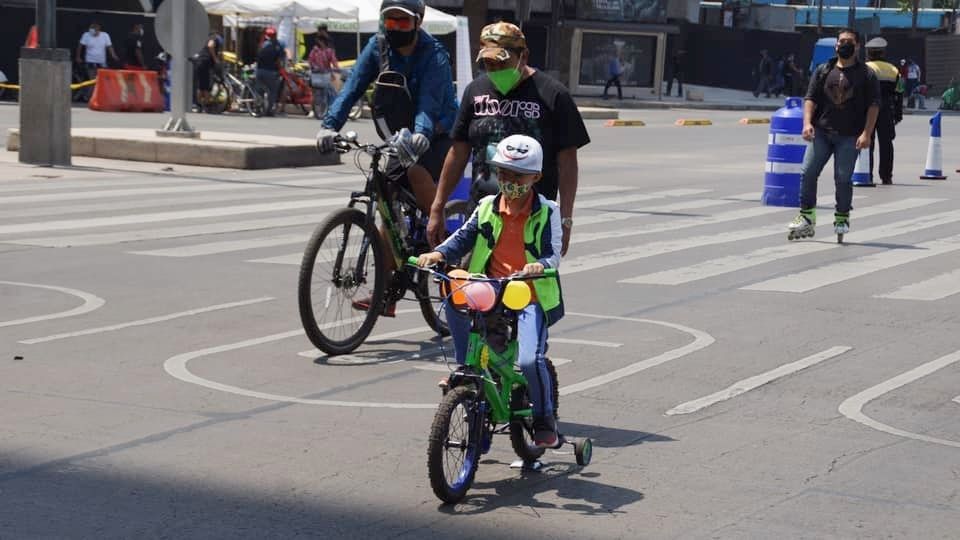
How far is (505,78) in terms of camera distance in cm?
741

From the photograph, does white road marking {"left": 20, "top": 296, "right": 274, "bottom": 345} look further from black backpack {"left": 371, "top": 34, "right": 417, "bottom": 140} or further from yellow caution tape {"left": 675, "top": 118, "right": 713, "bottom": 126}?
yellow caution tape {"left": 675, "top": 118, "right": 713, "bottom": 126}

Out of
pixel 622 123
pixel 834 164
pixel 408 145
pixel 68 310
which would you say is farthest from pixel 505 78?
pixel 622 123

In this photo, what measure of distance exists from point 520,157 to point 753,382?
2567 mm

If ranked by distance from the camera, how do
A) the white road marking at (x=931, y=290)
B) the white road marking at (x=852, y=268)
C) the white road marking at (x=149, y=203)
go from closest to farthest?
the white road marking at (x=931, y=290) < the white road marking at (x=852, y=268) < the white road marking at (x=149, y=203)

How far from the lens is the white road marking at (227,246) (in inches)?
498

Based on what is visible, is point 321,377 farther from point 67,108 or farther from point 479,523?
point 67,108

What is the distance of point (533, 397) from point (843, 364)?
10.4 feet

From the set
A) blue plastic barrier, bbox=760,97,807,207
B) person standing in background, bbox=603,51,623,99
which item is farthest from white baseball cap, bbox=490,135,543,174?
person standing in background, bbox=603,51,623,99

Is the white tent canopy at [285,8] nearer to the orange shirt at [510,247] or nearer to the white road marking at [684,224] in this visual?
the white road marking at [684,224]

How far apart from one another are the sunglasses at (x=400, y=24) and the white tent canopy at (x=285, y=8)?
25.4 meters

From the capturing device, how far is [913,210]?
18562mm

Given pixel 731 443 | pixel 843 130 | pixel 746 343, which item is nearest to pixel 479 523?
pixel 731 443

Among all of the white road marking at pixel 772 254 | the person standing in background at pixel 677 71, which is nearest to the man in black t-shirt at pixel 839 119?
the white road marking at pixel 772 254

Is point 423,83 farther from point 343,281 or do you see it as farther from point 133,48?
point 133,48
